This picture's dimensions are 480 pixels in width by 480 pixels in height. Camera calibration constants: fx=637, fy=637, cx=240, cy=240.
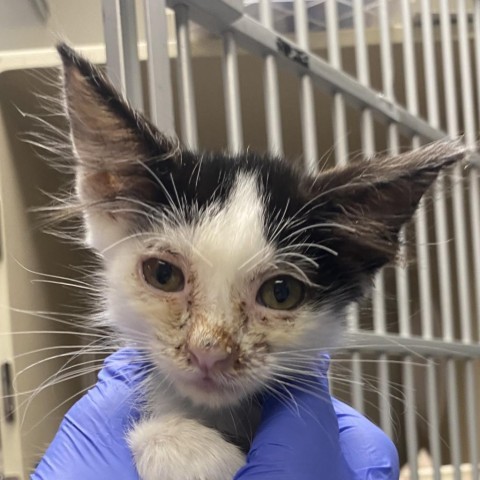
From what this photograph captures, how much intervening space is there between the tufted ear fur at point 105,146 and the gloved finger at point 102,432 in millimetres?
172

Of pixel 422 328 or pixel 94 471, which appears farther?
pixel 422 328

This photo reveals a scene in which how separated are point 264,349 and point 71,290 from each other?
720 millimetres

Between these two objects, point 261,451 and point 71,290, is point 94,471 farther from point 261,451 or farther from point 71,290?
point 71,290

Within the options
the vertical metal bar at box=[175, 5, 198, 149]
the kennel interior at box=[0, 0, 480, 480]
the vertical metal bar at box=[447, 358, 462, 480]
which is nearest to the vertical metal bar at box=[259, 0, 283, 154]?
the kennel interior at box=[0, 0, 480, 480]

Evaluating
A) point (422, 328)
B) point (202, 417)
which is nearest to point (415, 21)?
point (422, 328)

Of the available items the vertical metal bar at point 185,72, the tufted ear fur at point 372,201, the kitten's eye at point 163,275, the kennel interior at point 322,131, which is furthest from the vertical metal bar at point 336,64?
the kitten's eye at point 163,275

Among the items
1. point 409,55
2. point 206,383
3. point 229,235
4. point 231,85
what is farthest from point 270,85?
point 206,383

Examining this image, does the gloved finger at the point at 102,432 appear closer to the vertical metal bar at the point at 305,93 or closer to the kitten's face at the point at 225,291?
the kitten's face at the point at 225,291

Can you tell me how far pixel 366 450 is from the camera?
87cm

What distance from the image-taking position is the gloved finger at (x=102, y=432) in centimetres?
73

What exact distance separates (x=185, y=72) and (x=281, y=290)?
0.39m

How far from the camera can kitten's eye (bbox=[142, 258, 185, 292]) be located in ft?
1.98

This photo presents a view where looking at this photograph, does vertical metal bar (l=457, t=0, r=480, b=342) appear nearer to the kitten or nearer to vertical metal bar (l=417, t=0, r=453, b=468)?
vertical metal bar (l=417, t=0, r=453, b=468)

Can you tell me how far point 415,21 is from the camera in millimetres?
1106
